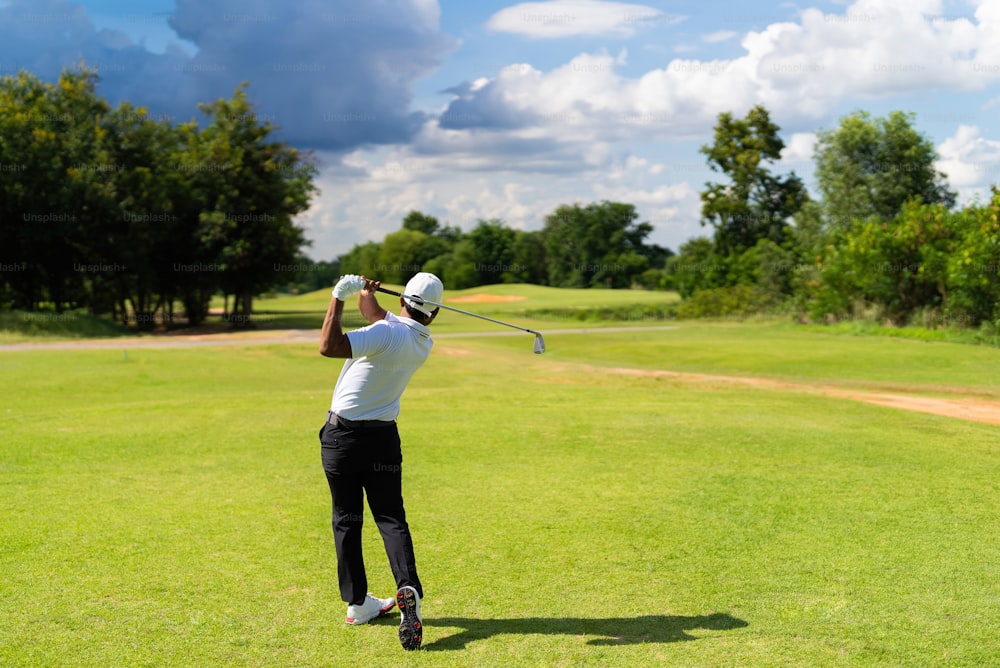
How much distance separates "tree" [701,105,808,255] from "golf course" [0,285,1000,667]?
5963 cm

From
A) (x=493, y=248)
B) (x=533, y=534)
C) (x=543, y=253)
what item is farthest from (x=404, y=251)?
(x=533, y=534)

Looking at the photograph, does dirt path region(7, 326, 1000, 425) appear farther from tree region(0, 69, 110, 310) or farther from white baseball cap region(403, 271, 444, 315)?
white baseball cap region(403, 271, 444, 315)

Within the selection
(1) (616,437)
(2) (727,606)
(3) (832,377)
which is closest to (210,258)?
(3) (832,377)

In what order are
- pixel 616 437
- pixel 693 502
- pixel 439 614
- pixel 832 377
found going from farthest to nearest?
pixel 832 377 → pixel 616 437 → pixel 693 502 → pixel 439 614

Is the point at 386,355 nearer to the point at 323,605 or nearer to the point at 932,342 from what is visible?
the point at 323,605

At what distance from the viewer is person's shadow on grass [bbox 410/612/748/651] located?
6.14 m

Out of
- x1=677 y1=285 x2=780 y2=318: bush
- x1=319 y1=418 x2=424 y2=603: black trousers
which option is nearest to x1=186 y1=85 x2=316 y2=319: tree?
x1=677 y1=285 x2=780 y2=318: bush

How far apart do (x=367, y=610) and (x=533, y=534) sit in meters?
2.54

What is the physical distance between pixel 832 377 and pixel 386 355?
80.2ft

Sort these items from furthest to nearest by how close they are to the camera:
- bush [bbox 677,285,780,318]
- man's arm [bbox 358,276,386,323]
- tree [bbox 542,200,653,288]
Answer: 1. tree [bbox 542,200,653,288]
2. bush [bbox 677,285,780,318]
3. man's arm [bbox 358,276,386,323]

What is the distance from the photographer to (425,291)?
6336mm

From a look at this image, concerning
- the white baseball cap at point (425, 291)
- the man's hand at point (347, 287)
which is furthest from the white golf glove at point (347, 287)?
the white baseball cap at point (425, 291)

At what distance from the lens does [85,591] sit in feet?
22.7

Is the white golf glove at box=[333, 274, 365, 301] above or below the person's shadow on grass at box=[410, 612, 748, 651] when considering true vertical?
above
